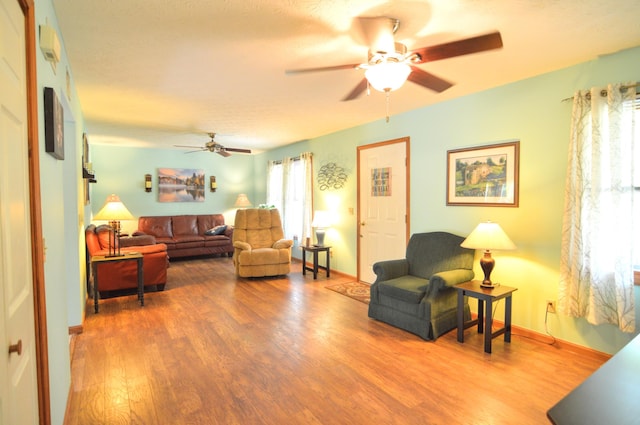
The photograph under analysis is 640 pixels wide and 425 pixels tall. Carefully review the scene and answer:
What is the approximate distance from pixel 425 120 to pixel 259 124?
7.66 feet

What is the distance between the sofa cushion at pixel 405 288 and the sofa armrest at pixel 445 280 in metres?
0.11

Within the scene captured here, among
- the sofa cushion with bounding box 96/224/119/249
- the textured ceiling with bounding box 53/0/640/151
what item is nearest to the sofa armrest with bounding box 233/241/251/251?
the sofa cushion with bounding box 96/224/119/249

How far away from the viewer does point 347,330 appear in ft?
11.1

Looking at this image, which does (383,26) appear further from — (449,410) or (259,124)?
(259,124)

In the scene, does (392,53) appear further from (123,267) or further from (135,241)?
(135,241)

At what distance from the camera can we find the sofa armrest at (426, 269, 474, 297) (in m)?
3.11

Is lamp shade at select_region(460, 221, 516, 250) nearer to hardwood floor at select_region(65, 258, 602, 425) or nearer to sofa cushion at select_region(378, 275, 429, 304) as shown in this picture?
sofa cushion at select_region(378, 275, 429, 304)

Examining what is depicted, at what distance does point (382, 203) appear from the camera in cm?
480

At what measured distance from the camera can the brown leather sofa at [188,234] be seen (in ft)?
22.6

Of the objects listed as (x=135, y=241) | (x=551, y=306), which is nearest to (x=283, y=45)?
(x=551, y=306)

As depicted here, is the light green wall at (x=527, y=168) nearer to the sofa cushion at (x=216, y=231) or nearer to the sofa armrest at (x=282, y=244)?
the sofa armrest at (x=282, y=244)

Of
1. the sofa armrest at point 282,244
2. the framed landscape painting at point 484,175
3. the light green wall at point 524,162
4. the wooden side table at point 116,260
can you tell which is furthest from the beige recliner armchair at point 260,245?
the framed landscape painting at point 484,175

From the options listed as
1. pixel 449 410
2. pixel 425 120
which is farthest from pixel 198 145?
pixel 449 410

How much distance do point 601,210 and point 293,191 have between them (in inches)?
203
